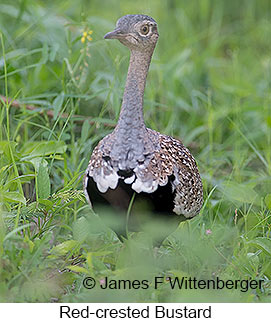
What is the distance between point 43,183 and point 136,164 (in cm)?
54

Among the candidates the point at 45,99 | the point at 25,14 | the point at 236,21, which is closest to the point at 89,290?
the point at 45,99

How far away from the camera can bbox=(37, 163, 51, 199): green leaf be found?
3.20 meters

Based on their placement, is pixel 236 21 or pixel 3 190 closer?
pixel 3 190

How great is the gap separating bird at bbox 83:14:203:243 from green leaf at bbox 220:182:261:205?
1.61 ft

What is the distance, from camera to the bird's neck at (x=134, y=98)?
301 cm

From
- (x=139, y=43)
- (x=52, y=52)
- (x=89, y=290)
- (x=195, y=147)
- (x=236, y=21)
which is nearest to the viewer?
(x=89, y=290)

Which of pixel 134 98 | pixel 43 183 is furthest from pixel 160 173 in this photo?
pixel 43 183

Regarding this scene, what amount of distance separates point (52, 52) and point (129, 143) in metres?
1.59

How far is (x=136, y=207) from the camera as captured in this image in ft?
9.70

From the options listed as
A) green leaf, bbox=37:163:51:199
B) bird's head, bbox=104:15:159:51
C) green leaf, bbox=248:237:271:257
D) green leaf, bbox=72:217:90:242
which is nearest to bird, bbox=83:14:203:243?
bird's head, bbox=104:15:159:51

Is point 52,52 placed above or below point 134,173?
above

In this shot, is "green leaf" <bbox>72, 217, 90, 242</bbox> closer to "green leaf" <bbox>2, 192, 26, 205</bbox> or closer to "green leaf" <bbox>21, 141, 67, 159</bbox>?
"green leaf" <bbox>2, 192, 26, 205</bbox>

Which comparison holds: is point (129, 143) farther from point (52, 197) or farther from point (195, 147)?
point (195, 147)

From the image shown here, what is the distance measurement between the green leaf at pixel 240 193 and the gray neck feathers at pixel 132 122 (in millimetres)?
785
